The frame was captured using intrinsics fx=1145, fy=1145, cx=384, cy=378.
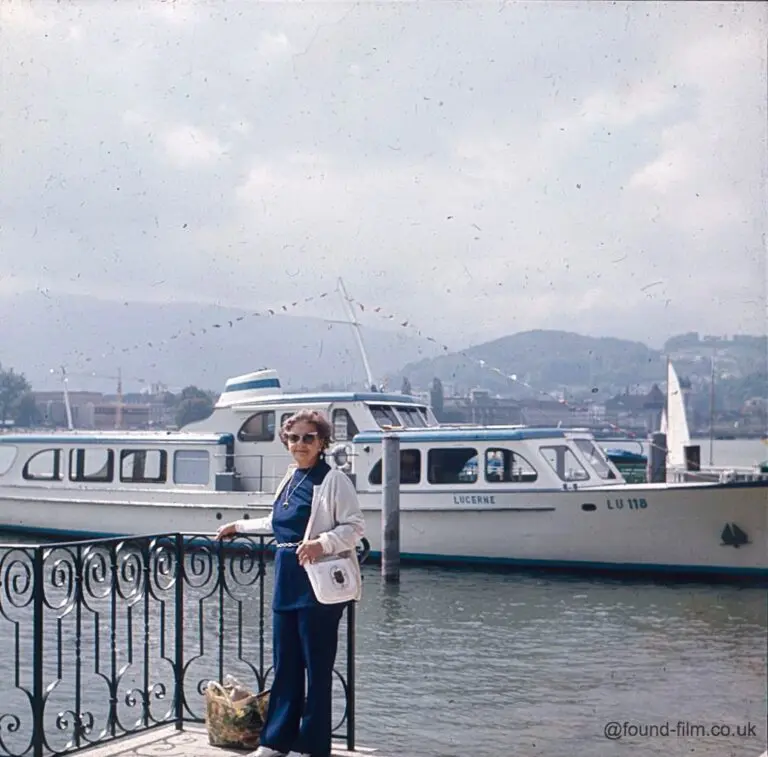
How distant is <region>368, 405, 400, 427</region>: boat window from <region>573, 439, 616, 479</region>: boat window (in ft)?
11.1

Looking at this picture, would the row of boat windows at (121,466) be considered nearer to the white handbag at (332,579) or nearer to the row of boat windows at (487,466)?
the row of boat windows at (487,466)

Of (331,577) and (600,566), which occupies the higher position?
(331,577)

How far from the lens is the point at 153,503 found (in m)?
21.4

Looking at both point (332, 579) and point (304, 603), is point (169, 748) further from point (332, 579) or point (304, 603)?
point (332, 579)

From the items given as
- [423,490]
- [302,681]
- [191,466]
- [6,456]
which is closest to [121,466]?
[191,466]

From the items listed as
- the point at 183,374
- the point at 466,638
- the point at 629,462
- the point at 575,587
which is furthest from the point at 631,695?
the point at 183,374

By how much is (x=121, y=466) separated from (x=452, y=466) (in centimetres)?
688

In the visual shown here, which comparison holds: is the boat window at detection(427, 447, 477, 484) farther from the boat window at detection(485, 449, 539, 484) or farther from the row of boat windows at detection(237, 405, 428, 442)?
the row of boat windows at detection(237, 405, 428, 442)

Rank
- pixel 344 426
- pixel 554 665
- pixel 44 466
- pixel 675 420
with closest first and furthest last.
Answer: pixel 554 665 → pixel 344 426 → pixel 44 466 → pixel 675 420

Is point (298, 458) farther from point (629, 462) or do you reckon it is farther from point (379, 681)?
point (629, 462)

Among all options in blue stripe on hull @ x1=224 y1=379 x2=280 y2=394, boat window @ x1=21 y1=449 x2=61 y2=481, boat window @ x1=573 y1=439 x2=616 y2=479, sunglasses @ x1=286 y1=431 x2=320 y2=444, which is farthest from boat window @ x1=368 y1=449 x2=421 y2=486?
sunglasses @ x1=286 y1=431 x2=320 y2=444

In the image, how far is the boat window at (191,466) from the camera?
21453 mm

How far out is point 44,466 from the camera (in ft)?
78.1

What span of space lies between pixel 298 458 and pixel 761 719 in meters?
6.29
